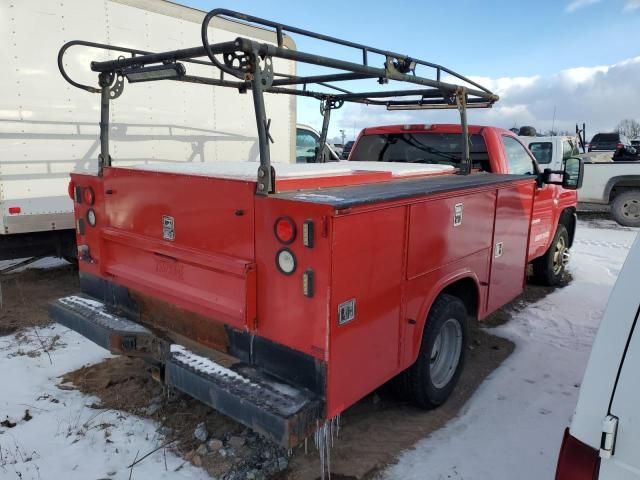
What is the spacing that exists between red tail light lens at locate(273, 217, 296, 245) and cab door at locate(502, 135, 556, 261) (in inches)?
131

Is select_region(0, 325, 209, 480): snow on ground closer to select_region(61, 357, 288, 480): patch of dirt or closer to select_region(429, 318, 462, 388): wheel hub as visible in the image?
select_region(61, 357, 288, 480): patch of dirt

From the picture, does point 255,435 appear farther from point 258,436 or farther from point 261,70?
point 261,70

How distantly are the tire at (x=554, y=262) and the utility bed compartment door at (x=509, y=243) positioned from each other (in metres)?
1.83

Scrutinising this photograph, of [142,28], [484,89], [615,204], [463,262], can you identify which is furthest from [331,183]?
[615,204]

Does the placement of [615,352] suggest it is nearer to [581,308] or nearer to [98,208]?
[98,208]

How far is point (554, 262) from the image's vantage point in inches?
253

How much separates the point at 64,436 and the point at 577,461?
288 cm

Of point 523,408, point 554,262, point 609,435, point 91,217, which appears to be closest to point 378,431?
point 523,408

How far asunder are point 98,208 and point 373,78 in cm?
207

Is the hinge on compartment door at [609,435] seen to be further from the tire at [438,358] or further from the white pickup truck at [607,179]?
the white pickup truck at [607,179]

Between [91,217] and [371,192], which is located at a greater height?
[371,192]

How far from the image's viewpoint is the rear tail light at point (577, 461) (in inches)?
52.6

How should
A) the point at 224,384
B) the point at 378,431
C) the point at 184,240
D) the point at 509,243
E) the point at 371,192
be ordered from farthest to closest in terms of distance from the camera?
the point at 509,243 < the point at 378,431 < the point at 184,240 < the point at 371,192 < the point at 224,384

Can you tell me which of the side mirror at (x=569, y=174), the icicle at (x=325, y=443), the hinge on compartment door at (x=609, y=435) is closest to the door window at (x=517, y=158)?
the side mirror at (x=569, y=174)
